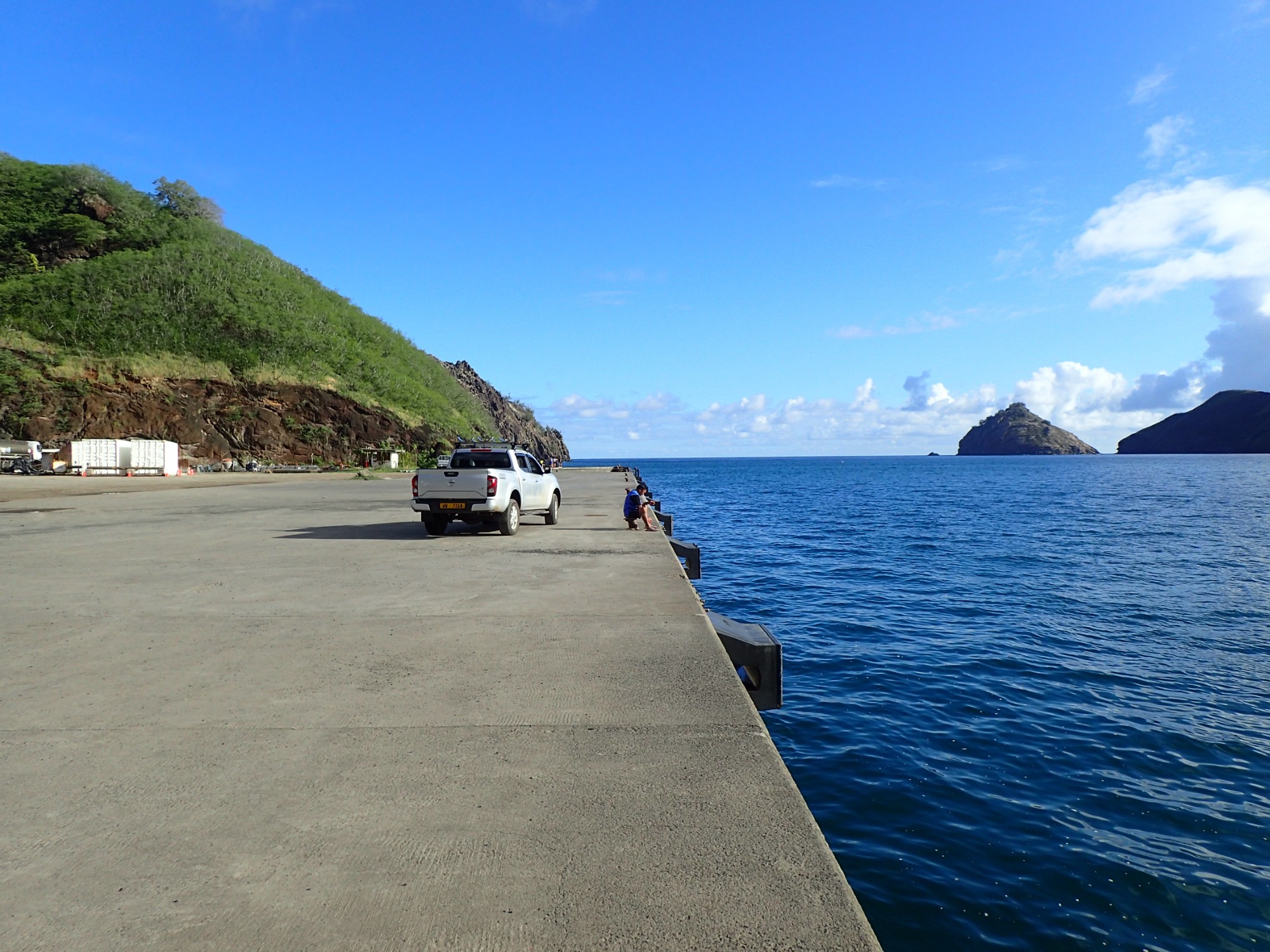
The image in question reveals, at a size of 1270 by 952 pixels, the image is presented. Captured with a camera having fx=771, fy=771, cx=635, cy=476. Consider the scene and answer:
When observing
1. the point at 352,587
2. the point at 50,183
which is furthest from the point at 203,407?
the point at 352,587

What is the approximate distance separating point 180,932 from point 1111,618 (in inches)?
671

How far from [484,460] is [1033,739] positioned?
12322mm

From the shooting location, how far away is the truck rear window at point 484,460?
1753 centimetres

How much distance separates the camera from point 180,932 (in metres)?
2.83

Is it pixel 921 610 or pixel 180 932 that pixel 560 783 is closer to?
pixel 180 932

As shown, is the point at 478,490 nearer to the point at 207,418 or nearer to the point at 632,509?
the point at 632,509

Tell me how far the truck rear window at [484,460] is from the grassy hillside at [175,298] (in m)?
56.3

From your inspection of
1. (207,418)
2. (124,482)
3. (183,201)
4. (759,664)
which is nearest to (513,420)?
(183,201)

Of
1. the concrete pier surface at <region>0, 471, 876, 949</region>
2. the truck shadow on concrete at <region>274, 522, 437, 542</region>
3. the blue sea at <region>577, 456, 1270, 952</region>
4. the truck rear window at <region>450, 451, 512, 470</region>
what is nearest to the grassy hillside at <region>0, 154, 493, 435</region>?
the truck shadow on concrete at <region>274, 522, 437, 542</region>

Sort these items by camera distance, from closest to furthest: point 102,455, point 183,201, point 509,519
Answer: point 509,519, point 102,455, point 183,201

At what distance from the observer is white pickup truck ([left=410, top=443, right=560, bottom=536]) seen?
16.2 meters

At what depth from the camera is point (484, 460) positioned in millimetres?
17594

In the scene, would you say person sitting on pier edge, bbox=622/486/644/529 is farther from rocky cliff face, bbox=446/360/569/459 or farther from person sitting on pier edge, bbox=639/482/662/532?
rocky cliff face, bbox=446/360/569/459

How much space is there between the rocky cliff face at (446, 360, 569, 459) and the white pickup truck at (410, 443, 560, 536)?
109 metres
